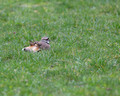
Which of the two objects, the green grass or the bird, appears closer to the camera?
the green grass

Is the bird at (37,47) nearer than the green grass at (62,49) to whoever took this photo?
No

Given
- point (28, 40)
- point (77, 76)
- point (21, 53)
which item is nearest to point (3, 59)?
point (21, 53)

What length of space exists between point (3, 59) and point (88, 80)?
2.21 meters

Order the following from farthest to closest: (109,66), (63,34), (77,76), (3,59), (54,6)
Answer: (54,6) → (63,34) → (3,59) → (109,66) → (77,76)

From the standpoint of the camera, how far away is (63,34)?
22.8 ft

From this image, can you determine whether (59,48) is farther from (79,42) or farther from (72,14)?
(72,14)

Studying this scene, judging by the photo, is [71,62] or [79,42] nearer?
[71,62]

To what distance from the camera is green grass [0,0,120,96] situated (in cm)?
416

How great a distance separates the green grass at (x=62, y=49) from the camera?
4.16 meters

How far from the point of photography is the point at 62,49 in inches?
235

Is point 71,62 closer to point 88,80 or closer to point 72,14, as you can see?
point 88,80

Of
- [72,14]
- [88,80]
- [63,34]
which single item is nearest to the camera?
[88,80]

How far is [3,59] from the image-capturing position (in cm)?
563

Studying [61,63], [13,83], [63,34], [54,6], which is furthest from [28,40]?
[54,6]
